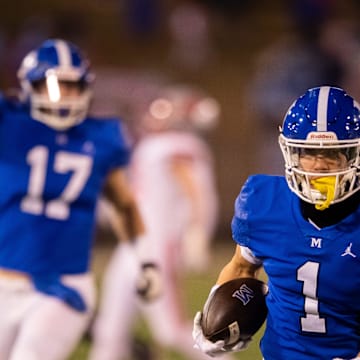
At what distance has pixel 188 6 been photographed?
10.6 m

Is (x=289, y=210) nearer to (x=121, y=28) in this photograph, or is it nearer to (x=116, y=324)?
(x=116, y=324)

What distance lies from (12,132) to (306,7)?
18.9 feet

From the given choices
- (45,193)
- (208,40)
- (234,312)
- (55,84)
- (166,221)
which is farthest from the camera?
(208,40)

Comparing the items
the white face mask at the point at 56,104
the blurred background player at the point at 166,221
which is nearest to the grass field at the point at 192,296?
the blurred background player at the point at 166,221

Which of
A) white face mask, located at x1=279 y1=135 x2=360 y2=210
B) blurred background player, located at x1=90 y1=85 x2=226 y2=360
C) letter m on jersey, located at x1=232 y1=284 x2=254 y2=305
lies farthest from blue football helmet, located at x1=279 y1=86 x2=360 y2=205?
blurred background player, located at x1=90 y1=85 x2=226 y2=360

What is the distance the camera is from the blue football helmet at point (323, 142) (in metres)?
3.36

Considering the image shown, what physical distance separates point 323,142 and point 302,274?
0.37 meters

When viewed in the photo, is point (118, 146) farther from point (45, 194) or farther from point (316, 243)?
point (316, 243)

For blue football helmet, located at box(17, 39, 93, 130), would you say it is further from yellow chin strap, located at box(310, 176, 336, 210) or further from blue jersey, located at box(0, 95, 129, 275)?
yellow chin strap, located at box(310, 176, 336, 210)

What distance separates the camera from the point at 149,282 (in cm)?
479

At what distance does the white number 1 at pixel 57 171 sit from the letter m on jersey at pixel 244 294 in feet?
4.14

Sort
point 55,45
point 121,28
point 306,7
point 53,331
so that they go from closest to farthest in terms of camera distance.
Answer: point 53,331, point 55,45, point 306,7, point 121,28

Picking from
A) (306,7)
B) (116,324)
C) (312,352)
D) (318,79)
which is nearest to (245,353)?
(116,324)

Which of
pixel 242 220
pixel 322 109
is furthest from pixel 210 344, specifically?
pixel 322 109
